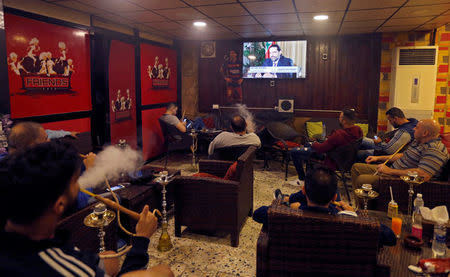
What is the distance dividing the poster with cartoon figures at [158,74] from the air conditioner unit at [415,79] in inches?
191

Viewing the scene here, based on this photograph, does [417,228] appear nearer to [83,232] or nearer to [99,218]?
[99,218]

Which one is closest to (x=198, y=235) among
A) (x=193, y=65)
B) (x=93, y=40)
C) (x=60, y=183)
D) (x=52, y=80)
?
(x=60, y=183)

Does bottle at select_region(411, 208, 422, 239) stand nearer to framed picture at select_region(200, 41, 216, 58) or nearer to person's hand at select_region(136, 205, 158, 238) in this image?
person's hand at select_region(136, 205, 158, 238)

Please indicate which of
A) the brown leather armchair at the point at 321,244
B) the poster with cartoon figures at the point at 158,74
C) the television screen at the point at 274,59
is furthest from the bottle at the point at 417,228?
the poster with cartoon figures at the point at 158,74

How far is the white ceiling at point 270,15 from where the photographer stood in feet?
13.8

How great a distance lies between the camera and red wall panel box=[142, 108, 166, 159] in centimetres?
676

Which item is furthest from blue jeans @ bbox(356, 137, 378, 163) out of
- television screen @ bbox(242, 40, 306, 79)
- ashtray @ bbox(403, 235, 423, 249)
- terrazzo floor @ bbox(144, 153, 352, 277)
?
ashtray @ bbox(403, 235, 423, 249)

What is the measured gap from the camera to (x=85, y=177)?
313 centimetres

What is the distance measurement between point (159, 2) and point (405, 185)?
3583 millimetres

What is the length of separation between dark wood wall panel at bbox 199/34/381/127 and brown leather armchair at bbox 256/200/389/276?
574 centimetres

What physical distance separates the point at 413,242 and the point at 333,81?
5.47 metres

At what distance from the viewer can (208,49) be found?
307 inches

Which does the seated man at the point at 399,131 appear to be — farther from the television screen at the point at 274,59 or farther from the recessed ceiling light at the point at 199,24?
the recessed ceiling light at the point at 199,24

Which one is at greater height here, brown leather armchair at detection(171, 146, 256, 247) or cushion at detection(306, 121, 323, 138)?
cushion at detection(306, 121, 323, 138)
